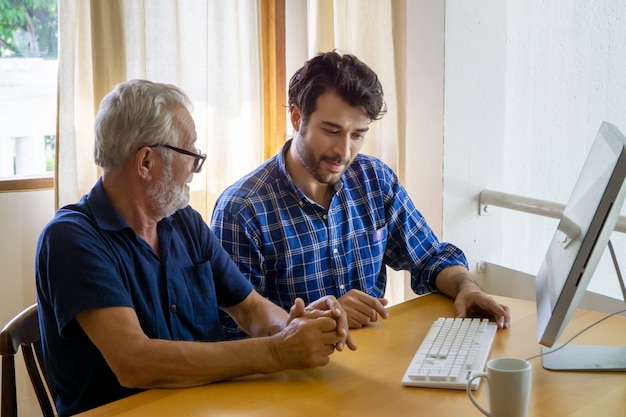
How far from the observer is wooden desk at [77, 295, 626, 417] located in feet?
4.35

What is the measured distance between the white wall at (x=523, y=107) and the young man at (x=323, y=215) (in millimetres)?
672

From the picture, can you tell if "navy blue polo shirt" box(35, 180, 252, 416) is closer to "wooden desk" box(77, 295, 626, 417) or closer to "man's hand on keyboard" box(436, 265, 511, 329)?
"wooden desk" box(77, 295, 626, 417)

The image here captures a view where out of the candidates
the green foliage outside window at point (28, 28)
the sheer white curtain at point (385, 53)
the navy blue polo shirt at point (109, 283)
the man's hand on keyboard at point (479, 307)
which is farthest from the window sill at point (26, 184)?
the man's hand on keyboard at point (479, 307)

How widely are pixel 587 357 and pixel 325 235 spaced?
2.72ft

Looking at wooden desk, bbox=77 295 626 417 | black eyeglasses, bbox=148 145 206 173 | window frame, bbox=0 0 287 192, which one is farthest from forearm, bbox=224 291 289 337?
window frame, bbox=0 0 287 192

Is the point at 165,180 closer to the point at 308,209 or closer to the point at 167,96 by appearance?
the point at 167,96

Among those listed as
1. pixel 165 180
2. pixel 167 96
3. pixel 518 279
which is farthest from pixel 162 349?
pixel 518 279

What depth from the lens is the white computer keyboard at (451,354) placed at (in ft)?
4.68

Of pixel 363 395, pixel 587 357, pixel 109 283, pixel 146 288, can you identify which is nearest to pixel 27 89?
pixel 146 288

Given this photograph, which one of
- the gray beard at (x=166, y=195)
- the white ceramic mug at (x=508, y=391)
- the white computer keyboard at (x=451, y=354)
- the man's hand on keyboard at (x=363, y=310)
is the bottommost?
the white computer keyboard at (x=451, y=354)

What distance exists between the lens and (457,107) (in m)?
2.81

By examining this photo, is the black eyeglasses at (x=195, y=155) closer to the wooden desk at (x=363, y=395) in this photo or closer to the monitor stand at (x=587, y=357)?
the wooden desk at (x=363, y=395)

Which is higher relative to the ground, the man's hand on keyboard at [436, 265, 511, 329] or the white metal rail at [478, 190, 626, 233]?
the white metal rail at [478, 190, 626, 233]

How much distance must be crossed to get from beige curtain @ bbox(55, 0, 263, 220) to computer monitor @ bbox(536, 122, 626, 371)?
5.46ft
